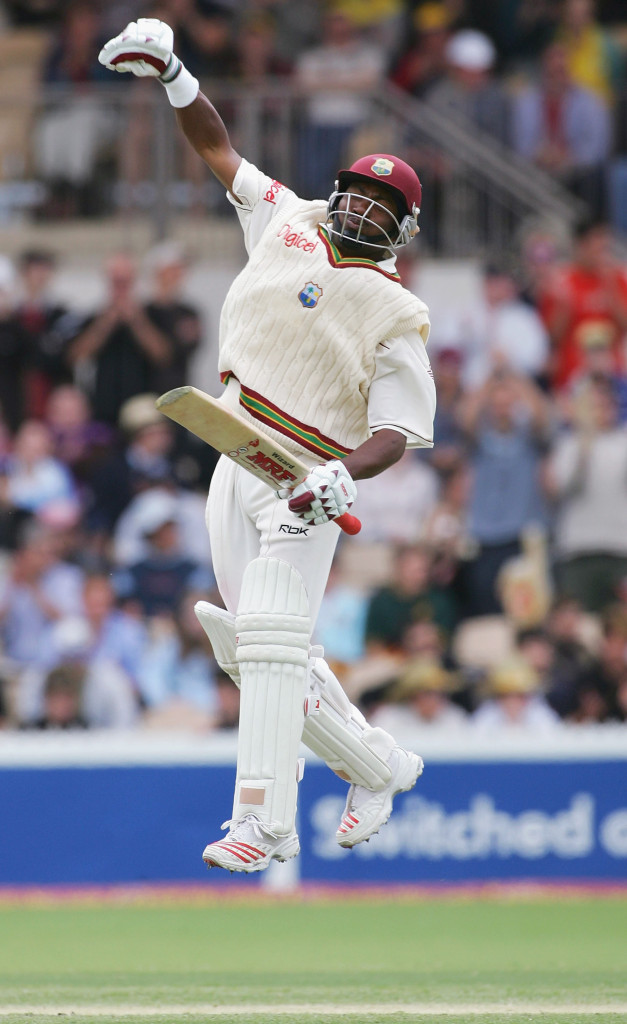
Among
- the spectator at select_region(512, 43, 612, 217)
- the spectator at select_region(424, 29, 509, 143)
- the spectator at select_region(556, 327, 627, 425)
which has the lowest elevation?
the spectator at select_region(556, 327, 627, 425)

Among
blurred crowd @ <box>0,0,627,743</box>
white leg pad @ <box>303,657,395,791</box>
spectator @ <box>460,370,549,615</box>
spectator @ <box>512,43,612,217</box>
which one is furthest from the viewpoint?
spectator @ <box>512,43,612,217</box>

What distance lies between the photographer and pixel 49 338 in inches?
479

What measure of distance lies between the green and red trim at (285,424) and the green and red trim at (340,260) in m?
0.51

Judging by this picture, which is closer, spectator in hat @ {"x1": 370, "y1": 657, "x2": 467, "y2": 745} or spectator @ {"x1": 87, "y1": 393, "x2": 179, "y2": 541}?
spectator in hat @ {"x1": 370, "y1": 657, "x2": 467, "y2": 745}

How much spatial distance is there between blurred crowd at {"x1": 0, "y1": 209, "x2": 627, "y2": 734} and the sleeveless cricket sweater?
456 centimetres

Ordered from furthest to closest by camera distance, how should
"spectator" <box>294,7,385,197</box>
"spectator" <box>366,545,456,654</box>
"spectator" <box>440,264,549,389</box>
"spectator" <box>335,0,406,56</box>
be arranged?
"spectator" <box>335,0,406,56</box> < "spectator" <box>294,7,385,197</box> < "spectator" <box>440,264,549,389</box> < "spectator" <box>366,545,456,654</box>

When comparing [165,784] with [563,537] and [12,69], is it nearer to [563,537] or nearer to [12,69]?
[563,537]

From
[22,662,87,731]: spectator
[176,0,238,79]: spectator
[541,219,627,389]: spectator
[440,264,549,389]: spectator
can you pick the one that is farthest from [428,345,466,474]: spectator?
[176,0,238,79]: spectator

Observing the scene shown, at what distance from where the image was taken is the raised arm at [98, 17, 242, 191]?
579cm

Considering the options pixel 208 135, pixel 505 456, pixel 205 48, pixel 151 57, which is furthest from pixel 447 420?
pixel 151 57

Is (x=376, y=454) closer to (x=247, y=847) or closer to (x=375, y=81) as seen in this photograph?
(x=247, y=847)

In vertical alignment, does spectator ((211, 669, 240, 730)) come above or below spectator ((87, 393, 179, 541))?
below

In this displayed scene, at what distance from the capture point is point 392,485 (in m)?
11.5

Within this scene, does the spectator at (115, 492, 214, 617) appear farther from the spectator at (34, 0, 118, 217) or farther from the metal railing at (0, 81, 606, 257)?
the spectator at (34, 0, 118, 217)
